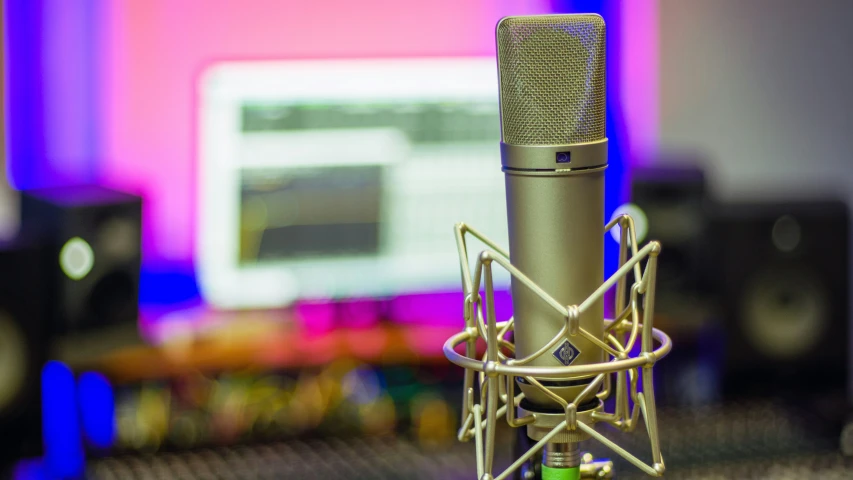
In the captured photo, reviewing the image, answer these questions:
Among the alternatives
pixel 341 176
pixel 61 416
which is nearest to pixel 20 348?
pixel 61 416

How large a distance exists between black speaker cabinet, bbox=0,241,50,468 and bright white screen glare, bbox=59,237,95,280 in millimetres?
73

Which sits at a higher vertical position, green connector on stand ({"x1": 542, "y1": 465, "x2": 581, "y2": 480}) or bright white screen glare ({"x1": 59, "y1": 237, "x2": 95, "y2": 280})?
green connector on stand ({"x1": 542, "y1": 465, "x2": 581, "y2": 480})

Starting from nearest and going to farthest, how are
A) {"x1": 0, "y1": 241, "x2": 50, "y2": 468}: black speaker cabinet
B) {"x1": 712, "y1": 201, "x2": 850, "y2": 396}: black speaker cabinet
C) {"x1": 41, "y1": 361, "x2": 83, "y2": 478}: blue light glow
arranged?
1. {"x1": 0, "y1": 241, "x2": 50, "y2": 468}: black speaker cabinet
2. {"x1": 41, "y1": 361, "x2": 83, "y2": 478}: blue light glow
3. {"x1": 712, "y1": 201, "x2": 850, "y2": 396}: black speaker cabinet

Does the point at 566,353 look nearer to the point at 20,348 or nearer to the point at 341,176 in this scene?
the point at 20,348

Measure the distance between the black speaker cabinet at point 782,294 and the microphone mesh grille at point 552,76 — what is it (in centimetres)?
171

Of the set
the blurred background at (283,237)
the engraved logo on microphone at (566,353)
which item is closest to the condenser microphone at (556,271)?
the engraved logo on microphone at (566,353)

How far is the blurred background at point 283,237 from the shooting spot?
6.50 feet

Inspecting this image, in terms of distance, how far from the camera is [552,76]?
0.50m

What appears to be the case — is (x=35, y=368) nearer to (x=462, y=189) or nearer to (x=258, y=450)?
(x=258, y=450)

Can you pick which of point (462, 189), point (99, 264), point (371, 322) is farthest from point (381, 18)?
point (99, 264)

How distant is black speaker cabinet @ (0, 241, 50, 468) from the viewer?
5.94ft

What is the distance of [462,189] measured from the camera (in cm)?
231

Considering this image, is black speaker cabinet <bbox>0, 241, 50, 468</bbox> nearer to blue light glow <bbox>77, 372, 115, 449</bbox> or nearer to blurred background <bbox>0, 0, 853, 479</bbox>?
blurred background <bbox>0, 0, 853, 479</bbox>

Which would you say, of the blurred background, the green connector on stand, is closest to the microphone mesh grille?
the green connector on stand
